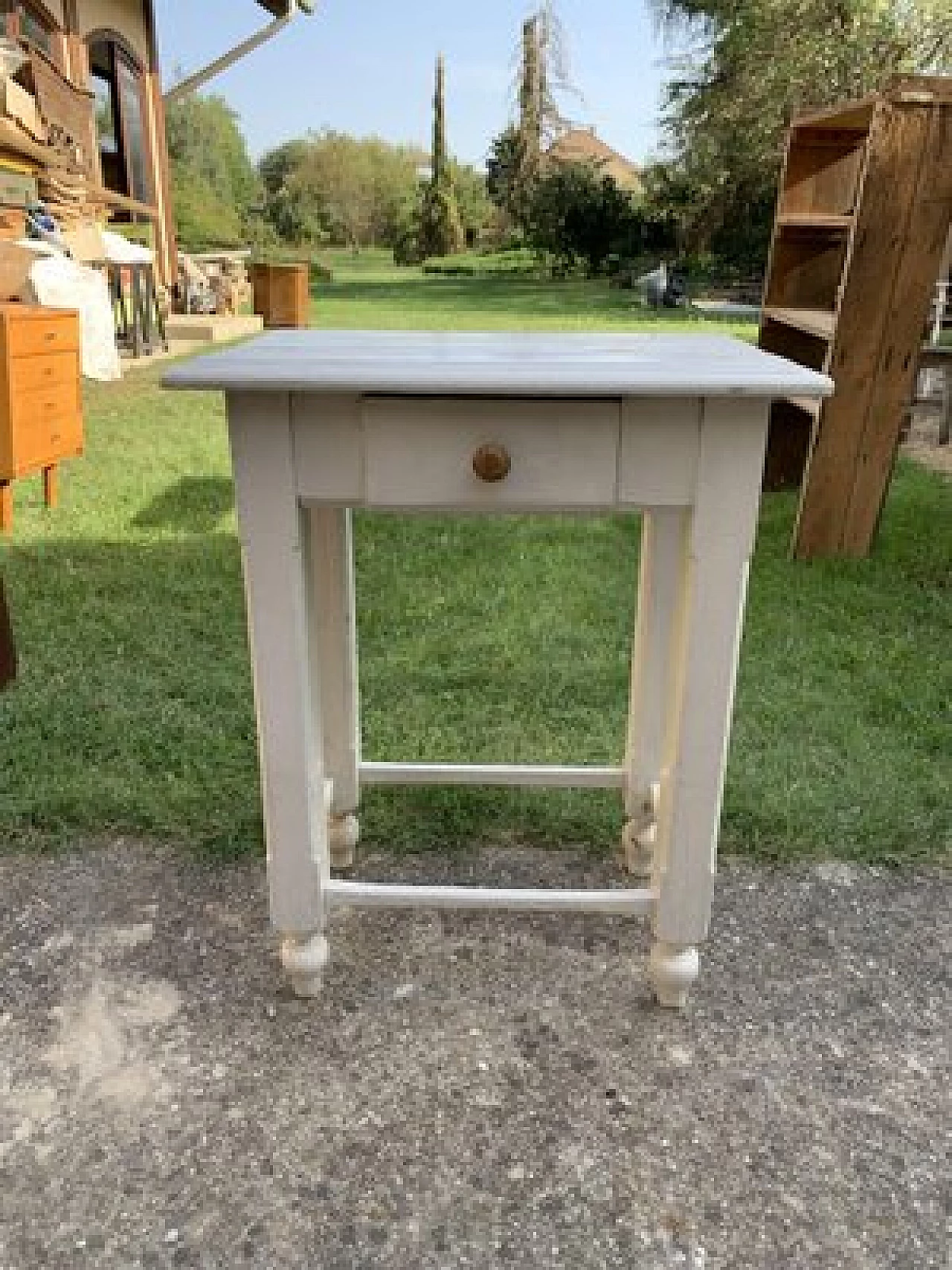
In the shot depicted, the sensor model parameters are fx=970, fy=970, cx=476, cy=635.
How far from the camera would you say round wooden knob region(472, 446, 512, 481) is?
1178 millimetres

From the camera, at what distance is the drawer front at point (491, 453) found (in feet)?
3.84

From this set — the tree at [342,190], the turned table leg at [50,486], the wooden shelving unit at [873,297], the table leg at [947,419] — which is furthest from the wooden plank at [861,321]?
the tree at [342,190]

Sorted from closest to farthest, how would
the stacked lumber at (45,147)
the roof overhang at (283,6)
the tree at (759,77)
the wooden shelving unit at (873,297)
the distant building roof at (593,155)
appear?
the wooden shelving unit at (873,297)
the stacked lumber at (45,147)
the roof overhang at (283,6)
the tree at (759,77)
the distant building roof at (593,155)

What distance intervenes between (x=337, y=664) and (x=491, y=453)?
671mm

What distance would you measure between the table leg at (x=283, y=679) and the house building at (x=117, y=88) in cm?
843

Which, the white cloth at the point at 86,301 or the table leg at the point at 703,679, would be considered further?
the white cloth at the point at 86,301

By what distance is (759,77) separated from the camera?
631 inches

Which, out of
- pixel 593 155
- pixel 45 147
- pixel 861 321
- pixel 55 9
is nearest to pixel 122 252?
pixel 45 147

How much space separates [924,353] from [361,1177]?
3753 mm

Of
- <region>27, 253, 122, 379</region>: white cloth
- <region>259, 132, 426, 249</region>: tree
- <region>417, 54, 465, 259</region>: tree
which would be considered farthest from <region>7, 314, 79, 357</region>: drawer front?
<region>259, 132, 426, 249</region>: tree

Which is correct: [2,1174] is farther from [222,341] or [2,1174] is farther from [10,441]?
[222,341]

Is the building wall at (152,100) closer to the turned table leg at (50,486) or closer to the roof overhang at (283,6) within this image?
the roof overhang at (283,6)

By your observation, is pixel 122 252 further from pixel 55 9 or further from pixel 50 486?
pixel 50 486

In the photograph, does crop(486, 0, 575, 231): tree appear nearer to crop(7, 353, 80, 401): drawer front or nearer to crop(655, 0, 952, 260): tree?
crop(655, 0, 952, 260): tree
